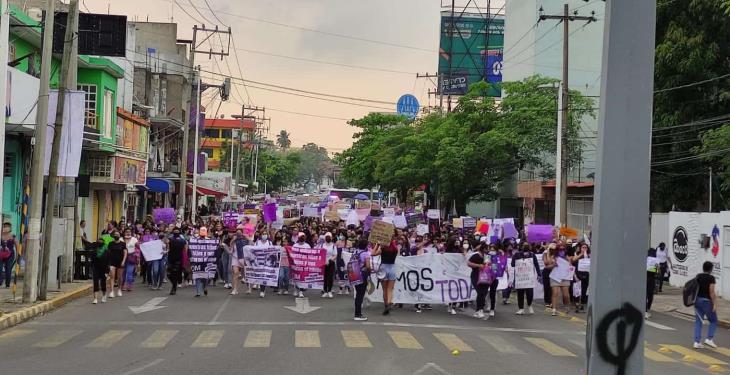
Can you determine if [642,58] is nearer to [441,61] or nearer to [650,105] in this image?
[650,105]

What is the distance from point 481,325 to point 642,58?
1275 cm

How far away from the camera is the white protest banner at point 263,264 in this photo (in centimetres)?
2180

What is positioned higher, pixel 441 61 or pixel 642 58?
pixel 441 61

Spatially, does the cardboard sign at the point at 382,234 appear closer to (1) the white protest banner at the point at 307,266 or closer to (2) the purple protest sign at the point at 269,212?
(1) the white protest banner at the point at 307,266

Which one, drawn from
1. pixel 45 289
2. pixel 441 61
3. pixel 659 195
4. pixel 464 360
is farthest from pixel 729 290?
pixel 441 61

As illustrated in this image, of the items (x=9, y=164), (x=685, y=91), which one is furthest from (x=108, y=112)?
(x=685, y=91)

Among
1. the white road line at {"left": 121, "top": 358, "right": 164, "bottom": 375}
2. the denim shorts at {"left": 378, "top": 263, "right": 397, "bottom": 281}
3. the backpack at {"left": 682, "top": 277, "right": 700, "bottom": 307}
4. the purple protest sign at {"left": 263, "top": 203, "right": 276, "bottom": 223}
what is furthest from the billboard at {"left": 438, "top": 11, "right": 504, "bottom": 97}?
the white road line at {"left": 121, "top": 358, "right": 164, "bottom": 375}

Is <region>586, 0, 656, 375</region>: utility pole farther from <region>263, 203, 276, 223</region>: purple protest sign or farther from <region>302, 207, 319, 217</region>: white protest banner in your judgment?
<region>302, 207, 319, 217</region>: white protest banner

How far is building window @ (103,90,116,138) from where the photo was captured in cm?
3450

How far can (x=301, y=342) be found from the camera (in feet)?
44.8

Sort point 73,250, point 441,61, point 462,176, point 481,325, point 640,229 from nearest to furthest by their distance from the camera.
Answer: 1. point 640,229
2. point 481,325
3. point 73,250
4. point 462,176
5. point 441,61

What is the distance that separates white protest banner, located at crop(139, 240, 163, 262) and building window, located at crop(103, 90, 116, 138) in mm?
12864

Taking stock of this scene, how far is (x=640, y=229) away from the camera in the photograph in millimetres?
4848

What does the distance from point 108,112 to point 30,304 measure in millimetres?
18176
